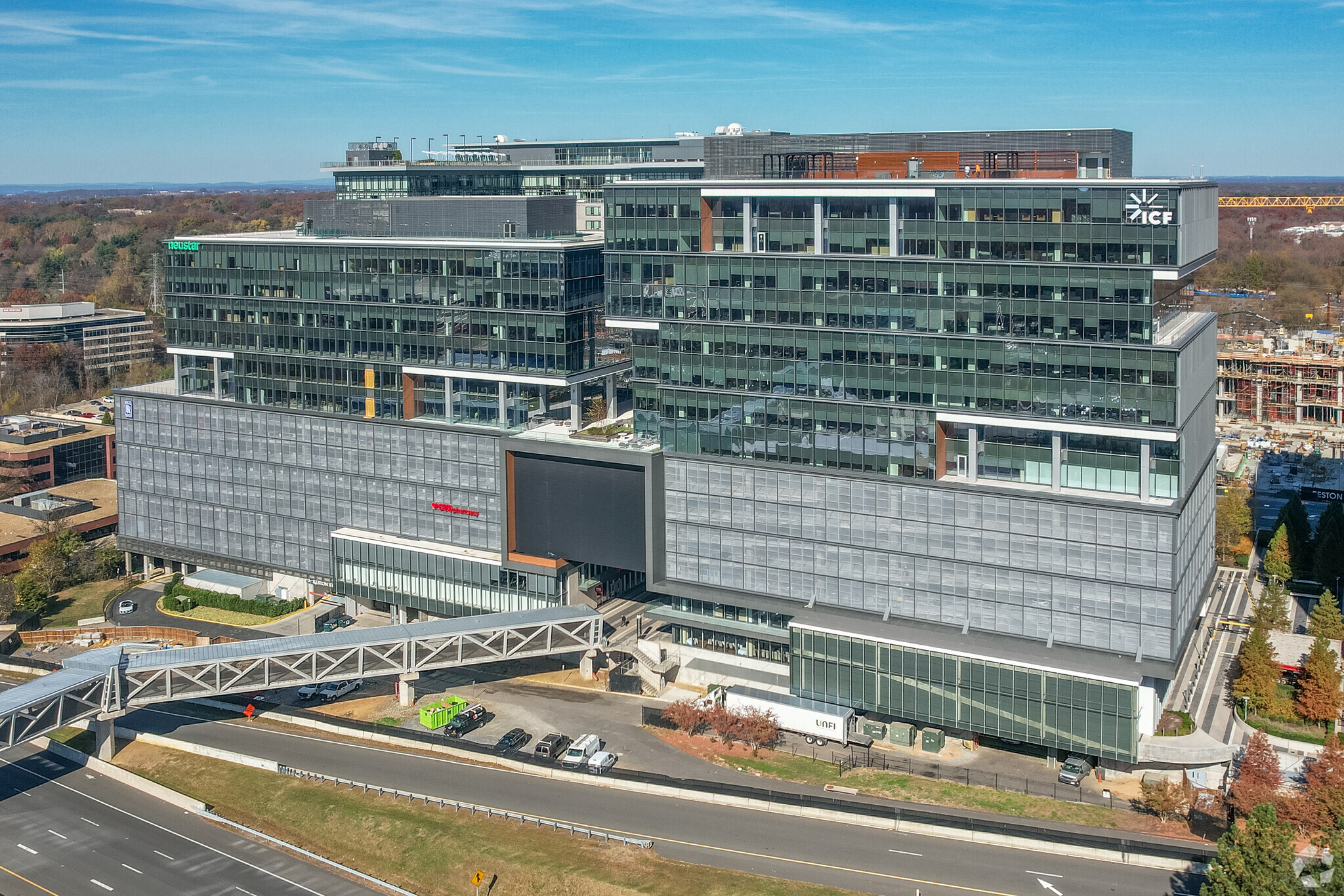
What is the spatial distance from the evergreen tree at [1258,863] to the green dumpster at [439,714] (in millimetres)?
62764

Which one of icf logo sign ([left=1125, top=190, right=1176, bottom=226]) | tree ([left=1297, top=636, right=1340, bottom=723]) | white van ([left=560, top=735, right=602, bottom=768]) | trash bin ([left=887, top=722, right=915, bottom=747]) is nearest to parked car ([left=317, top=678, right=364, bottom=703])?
white van ([left=560, top=735, right=602, bottom=768])

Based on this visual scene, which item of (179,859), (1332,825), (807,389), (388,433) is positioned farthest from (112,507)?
(1332,825)

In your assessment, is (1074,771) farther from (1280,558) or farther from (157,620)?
(157,620)

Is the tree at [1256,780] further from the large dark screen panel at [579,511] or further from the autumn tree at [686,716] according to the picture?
the large dark screen panel at [579,511]

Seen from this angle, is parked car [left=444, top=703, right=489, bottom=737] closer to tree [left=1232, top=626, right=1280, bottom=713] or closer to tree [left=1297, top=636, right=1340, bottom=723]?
tree [left=1232, top=626, right=1280, bottom=713]

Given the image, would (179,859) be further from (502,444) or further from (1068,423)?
(1068,423)

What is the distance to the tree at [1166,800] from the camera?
89875 millimetres

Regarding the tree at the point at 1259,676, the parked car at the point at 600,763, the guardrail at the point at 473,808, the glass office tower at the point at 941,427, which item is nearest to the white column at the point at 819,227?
the glass office tower at the point at 941,427

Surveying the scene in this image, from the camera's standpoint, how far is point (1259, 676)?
10688cm

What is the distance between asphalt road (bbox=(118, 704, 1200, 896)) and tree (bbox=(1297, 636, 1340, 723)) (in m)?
30.0

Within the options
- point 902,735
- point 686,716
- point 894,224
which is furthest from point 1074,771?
point 894,224

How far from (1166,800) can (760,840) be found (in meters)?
29.2

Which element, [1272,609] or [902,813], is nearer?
[902,813]

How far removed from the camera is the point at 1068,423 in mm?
97000
